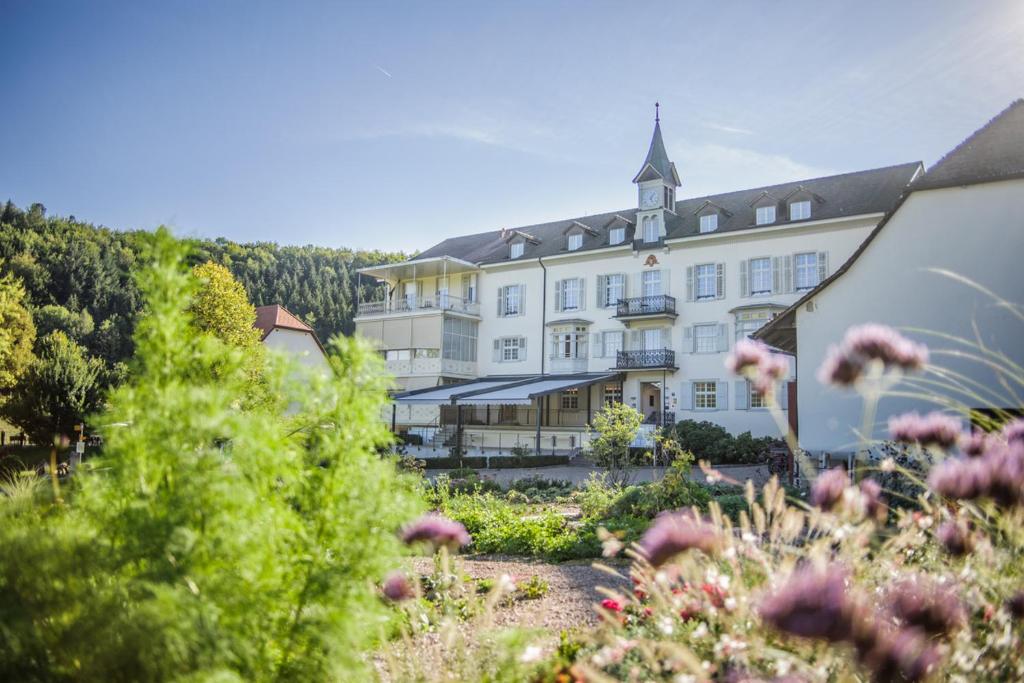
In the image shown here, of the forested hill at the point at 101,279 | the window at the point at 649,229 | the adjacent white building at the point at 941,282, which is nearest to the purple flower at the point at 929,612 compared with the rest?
the adjacent white building at the point at 941,282

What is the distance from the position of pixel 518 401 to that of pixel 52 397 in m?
15.0

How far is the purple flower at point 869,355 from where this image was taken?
229cm

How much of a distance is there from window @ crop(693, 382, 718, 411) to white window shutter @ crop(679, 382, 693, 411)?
5.7 inches

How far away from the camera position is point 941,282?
10664mm

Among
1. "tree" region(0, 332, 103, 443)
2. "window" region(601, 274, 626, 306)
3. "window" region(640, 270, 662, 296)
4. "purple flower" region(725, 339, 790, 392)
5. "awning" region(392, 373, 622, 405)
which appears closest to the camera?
"purple flower" region(725, 339, 790, 392)

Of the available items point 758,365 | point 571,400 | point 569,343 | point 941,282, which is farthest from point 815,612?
point 569,343

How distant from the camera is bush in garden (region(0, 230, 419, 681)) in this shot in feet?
6.71

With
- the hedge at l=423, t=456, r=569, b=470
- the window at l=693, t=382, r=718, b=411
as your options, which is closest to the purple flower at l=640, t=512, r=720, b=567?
the hedge at l=423, t=456, r=569, b=470

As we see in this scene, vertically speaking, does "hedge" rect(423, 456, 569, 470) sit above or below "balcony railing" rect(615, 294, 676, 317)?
below

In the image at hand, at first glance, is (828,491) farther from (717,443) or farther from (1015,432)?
(717,443)

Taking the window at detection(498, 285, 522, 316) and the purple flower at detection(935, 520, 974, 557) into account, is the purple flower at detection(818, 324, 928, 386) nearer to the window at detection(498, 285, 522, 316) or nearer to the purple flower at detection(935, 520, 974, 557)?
the purple flower at detection(935, 520, 974, 557)

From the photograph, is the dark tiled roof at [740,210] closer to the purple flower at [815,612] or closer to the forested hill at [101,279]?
the forested hill at [101,279]

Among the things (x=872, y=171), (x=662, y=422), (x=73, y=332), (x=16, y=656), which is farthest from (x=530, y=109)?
(x=73, y=332)

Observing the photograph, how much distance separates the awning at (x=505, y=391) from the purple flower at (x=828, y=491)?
21786 mm
